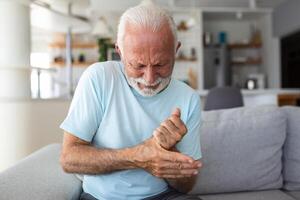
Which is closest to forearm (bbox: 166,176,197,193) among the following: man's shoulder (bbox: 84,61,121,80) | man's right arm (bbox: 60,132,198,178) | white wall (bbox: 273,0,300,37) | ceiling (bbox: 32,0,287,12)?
man's right arm (bbox: 60,132,198,178)

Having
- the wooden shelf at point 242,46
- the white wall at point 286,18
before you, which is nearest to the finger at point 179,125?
the white wall at point 286,18

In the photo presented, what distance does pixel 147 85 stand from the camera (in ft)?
3.86

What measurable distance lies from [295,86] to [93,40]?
14.4 ft

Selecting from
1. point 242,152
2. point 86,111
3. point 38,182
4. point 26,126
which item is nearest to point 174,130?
point 86,111

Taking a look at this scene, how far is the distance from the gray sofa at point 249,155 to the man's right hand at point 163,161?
616 millimetres

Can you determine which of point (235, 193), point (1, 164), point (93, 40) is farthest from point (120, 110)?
point (93, 40)

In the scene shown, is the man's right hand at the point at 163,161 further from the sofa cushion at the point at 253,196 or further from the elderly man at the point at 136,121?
the sofa cushion at the point at 253,196

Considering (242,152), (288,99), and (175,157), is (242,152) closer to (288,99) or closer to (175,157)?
(175,157)

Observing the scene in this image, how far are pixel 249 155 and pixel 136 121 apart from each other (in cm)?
72

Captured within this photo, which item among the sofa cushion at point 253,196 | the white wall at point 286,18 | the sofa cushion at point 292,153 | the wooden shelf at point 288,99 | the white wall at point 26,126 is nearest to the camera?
the sofa cushion at point 253,196

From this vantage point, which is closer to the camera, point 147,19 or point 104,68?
point 147,19

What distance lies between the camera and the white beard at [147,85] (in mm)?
1178

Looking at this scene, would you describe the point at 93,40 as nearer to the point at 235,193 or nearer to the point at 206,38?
the point at 206,38

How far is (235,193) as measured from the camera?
1.67 metres
